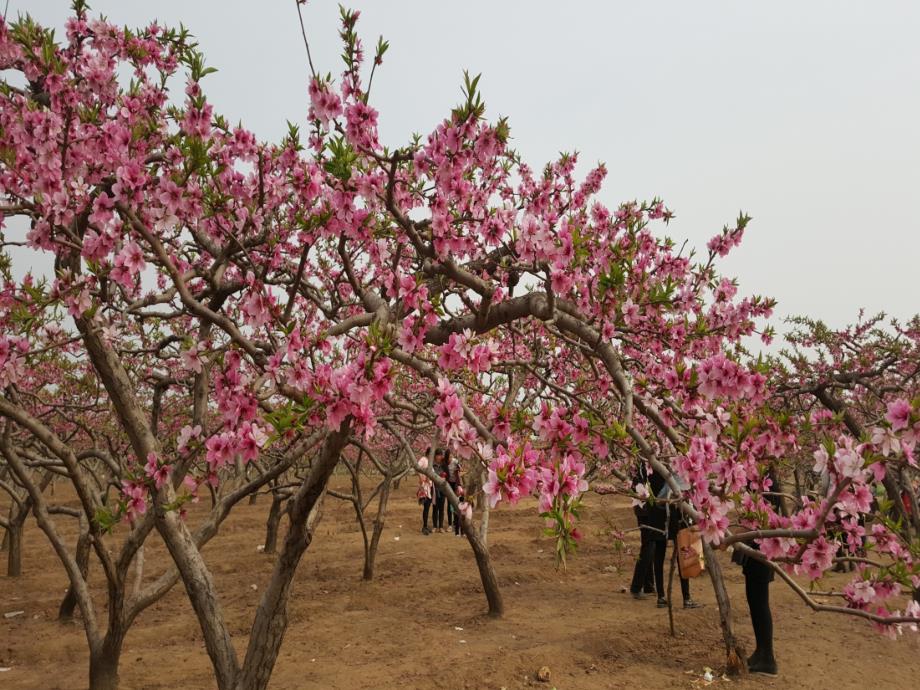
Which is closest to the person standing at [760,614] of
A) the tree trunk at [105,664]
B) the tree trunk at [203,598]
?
the tree trunk at [203,598]

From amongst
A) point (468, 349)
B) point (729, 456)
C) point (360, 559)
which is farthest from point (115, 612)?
point (360, 559)

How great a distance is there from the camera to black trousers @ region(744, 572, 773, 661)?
5656mm

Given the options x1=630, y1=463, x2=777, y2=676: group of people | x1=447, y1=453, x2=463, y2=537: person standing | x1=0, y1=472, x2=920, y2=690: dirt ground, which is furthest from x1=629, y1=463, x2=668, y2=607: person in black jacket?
x1=447, y1=453, x2=463, y2=537: person standing

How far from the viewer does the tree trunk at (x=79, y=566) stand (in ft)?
21.9

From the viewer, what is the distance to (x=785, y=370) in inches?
393

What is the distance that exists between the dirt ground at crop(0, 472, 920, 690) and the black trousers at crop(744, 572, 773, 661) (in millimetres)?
254

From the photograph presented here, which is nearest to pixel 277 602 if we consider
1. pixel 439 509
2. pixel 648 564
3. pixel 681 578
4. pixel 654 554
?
pixel 681 578

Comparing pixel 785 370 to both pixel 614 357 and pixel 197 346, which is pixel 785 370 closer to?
pixel 614 357

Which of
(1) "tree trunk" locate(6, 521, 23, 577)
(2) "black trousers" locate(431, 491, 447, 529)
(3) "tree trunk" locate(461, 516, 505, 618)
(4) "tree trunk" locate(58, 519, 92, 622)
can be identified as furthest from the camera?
(2) "black trousers" locate(431, 491, 447, 529)

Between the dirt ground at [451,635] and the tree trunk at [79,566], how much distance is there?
17 cm

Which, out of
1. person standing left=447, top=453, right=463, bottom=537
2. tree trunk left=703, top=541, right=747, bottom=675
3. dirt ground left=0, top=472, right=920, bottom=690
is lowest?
dirt ground left=0, top=472, right=920, bottom=690

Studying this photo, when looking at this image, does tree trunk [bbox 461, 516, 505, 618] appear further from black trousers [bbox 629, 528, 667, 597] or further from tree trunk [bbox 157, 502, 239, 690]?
tree trunk [bbox 157, 502, 239, 690]

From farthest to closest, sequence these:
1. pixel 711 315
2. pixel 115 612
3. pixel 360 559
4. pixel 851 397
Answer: pixel 851 397
pixel 360 559
pixel 711 315
pixel 115 612

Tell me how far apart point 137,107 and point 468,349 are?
3.32 m
